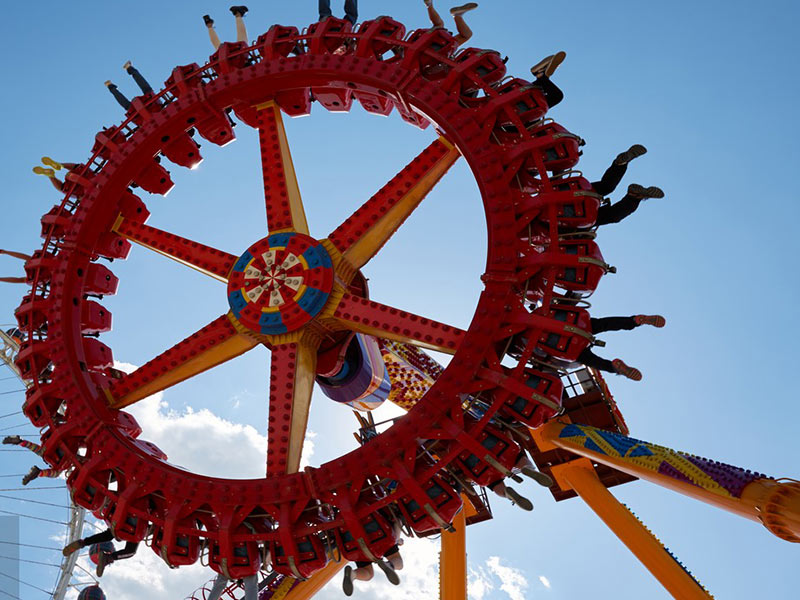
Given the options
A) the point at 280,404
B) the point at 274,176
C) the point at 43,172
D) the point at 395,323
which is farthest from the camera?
the point at 43,172

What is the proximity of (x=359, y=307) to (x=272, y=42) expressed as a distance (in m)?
5.58

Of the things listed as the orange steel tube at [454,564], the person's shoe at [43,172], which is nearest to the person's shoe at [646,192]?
the orange steel tube at [454,564]

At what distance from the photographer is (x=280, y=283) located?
1209cm

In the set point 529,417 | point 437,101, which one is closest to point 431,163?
point 437,101

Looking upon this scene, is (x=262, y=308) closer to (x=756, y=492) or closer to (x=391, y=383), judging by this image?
(x=391, y=383)

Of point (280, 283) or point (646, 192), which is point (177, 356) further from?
point (646, 192)

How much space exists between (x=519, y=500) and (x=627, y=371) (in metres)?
2.14

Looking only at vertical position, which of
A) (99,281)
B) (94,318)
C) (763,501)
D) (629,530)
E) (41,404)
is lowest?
(763,501)

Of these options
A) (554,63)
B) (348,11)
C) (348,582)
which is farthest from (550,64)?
(348,582)

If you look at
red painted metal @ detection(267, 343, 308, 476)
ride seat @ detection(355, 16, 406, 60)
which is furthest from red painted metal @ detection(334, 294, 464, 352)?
ride seat @ detection(355, 16, 406, 60)

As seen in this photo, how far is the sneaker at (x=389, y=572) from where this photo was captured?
9586mm

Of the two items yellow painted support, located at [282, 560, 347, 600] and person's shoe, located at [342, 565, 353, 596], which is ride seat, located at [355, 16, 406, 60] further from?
yellow painted support, located at [282, 560, 347, 600]

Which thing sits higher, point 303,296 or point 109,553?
point 303,296

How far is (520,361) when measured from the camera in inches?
377
